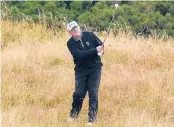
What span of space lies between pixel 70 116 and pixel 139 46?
A: 3350mm

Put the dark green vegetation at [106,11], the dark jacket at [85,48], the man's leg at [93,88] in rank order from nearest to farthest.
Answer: the dark jacket at [85,48] < the man's leg at [93,88] < the dark green vegetation at [106,11]

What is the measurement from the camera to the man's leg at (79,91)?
17.5 feet

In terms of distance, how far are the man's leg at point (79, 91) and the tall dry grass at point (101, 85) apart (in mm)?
142

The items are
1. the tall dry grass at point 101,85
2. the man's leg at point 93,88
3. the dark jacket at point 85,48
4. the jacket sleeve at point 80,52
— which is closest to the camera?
the jacket sleeve at point 80,52

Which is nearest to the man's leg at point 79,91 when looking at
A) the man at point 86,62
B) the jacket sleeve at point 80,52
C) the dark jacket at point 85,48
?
the man at point 86,62

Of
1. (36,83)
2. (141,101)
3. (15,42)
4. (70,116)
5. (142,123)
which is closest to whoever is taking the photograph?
(142,123)

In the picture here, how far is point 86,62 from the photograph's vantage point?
523 centimetres

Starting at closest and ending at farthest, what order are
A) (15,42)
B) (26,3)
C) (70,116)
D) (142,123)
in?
1. (142,123)
2. (70,116)
3. (15,42)
4. (26,3)

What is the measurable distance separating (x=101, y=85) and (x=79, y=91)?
1.31 m

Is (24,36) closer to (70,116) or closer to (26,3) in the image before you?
(70,116)

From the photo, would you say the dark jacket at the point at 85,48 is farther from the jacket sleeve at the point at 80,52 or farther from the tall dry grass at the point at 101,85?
the tall dry grass at the point at 101,85

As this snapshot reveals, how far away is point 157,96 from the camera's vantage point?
6.05 metres

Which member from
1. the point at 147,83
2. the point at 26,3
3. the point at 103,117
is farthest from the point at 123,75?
the point at 26,3

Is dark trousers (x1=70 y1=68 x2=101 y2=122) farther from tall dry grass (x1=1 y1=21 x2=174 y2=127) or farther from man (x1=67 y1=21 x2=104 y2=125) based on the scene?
tall dry grass (x1=1 y1=21 x2=174 y2=127)
